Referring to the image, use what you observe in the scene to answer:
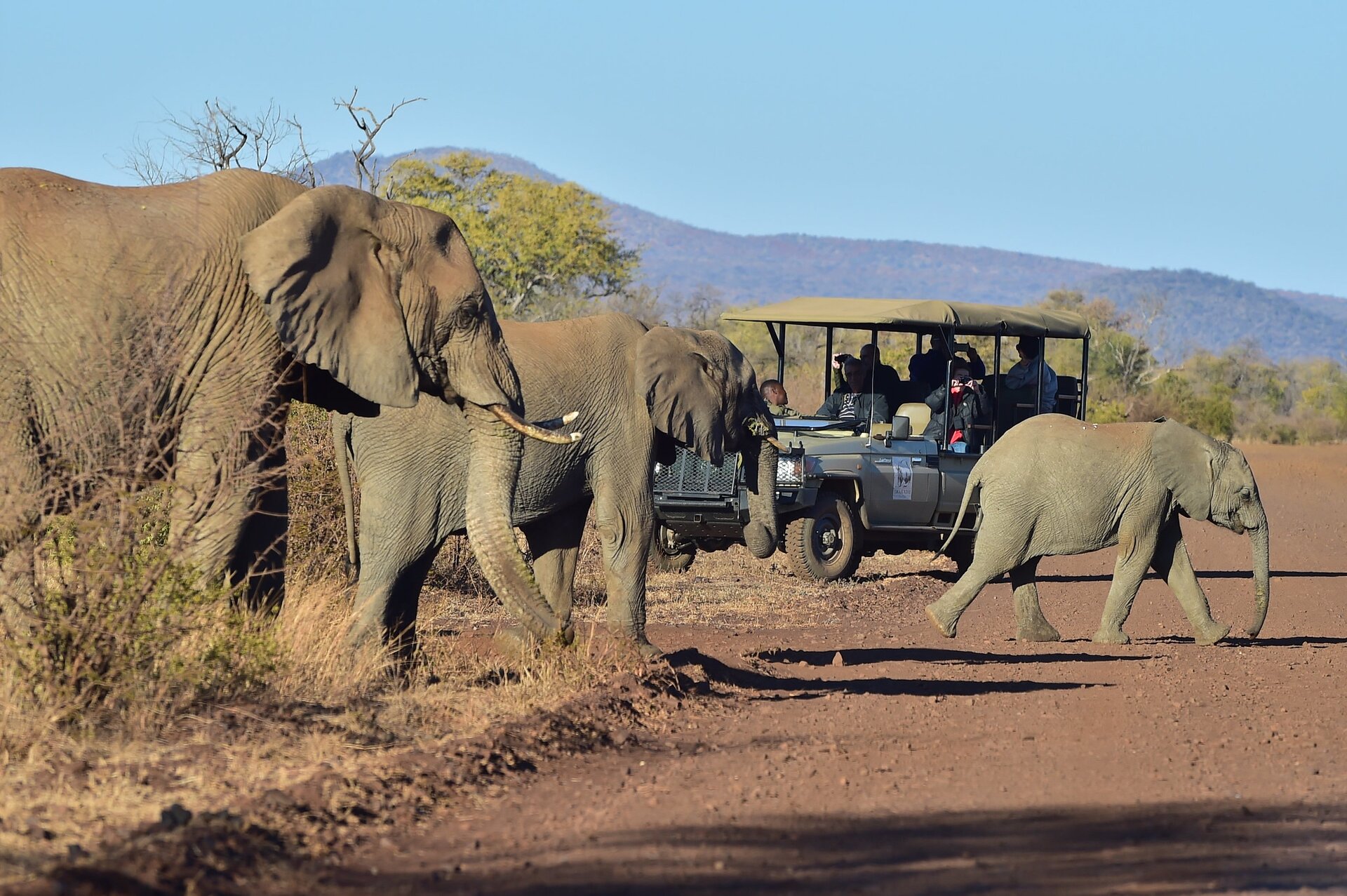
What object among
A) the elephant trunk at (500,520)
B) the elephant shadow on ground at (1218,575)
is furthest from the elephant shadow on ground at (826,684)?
the elephant shadow on ground at (1218,575)

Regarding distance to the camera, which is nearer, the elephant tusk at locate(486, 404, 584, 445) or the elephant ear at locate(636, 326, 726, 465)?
the elephant tusk at locate(486, 404, 584, 445)

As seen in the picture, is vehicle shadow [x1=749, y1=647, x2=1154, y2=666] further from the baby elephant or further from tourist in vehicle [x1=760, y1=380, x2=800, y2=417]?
tourist in vehicle [x1=760, y1=380, x2=800, y2=417]

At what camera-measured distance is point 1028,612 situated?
12.6 m

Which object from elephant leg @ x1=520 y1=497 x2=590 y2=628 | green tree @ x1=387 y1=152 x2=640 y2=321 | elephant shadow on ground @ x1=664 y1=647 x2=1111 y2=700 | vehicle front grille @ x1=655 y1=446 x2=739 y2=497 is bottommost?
elephant shadow on ground @ x1=664 y1=647 x2=1111 y2=700

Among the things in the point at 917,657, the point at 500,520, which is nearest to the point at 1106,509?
the point at 917,657

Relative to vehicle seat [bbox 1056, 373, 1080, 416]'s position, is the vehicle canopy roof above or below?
above

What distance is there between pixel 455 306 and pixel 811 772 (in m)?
2.77

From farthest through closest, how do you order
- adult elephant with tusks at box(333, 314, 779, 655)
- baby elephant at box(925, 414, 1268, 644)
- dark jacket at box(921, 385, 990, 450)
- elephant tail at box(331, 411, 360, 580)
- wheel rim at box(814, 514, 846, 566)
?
dark jacket at box(921, 385, 990, 450)
wheel rim at box(814, 514, 846, 566)
baby elephant at box(925, 414, 1268, 644)
elephant tail at box(331, 411, 360, 580)
adult elephant with tusks at box(333, 314, 779, 655)

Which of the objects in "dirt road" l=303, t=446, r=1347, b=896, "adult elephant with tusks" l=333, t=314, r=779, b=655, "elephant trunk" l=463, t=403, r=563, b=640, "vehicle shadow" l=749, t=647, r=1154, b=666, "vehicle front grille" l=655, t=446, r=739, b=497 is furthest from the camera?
"vehicle front grille" l=655, t=446, r=739, b=497

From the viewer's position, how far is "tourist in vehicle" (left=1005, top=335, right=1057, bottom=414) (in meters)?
16.9

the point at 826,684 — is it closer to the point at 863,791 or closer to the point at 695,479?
the point at 863,791

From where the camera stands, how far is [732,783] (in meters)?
6.62

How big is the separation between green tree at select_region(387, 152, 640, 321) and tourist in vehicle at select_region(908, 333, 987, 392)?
29.4 m

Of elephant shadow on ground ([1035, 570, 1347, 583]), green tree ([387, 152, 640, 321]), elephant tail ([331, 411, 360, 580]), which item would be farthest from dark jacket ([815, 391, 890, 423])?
green tree ([387, 152, 640, 321])
